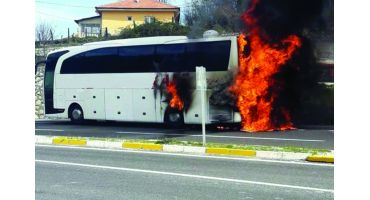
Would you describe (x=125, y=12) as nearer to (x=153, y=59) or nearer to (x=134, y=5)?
(x=134, y=5)

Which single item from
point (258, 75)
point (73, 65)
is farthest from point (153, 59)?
point (258, 75)

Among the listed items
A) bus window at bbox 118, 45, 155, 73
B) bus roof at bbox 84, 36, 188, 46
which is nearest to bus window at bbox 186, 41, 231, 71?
bus roof at bbox 84, 36, 188, 46

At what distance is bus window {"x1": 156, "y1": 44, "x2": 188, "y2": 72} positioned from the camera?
18.2 meters

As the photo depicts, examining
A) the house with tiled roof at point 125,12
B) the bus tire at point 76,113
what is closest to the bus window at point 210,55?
the bus tire at point 76,113

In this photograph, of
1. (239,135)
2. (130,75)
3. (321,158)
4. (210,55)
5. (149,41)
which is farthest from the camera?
(130,75)

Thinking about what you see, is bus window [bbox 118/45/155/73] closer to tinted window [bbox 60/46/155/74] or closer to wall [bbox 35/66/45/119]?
tinted window [bbox 60/46/155/74]

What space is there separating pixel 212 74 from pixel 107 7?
1271 inches

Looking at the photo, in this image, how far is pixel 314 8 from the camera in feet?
55.2

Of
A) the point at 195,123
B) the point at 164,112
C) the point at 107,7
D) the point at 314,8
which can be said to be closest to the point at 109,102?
the point at 164,112

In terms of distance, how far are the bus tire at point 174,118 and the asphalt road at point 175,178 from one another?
23.6 feet

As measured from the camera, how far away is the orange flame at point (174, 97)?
18406 mm

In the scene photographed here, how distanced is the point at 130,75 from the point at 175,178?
11.7m

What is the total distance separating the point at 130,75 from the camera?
19.6 metres

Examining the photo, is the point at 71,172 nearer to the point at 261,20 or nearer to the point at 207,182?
the point at 207,182
